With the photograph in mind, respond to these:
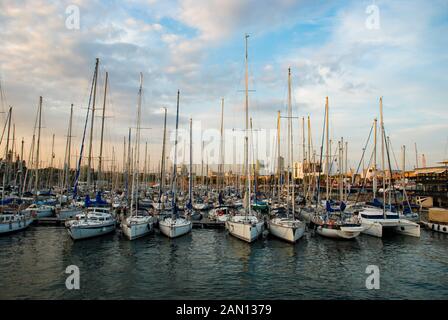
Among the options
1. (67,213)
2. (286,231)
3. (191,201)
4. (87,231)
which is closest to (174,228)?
(87,231)

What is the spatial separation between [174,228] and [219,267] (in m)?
10.9

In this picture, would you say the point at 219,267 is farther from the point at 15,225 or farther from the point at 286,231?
the point at 15,225

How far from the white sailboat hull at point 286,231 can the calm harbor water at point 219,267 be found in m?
0.77

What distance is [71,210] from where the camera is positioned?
4416cm

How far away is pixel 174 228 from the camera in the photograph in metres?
32.7

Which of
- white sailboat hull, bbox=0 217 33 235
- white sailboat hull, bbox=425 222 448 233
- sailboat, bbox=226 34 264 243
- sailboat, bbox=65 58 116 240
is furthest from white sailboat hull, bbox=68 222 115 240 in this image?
white sailboat hull, bbox=425 222 448 233

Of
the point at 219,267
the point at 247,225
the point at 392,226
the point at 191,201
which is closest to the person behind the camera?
the point at 219,267

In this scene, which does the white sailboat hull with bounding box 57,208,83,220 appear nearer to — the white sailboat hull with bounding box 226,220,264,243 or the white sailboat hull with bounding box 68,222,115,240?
the white sailboat hull with bounding box 68,222,115,240

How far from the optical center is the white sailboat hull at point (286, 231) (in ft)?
100

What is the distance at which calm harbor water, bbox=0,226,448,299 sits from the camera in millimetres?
17984

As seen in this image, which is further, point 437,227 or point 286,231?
point 437,227

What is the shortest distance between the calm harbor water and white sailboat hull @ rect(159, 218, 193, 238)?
2.52 ft

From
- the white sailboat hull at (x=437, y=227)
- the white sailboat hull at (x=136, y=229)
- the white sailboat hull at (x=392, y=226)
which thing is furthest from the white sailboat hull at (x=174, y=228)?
the white sailboat hull at (x=437, y=227)

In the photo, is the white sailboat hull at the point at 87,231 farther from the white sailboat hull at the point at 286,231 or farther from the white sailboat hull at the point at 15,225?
the white sailboat hull at the point at 286,231
